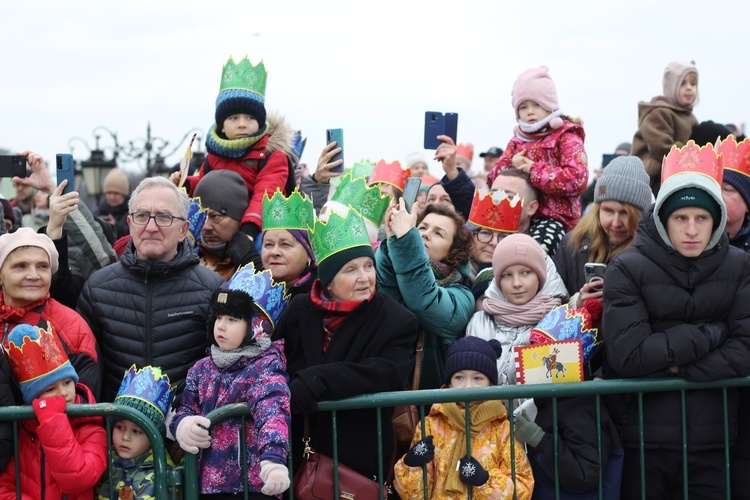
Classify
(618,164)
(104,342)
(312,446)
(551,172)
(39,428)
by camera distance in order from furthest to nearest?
1. (551,172)
2. (618,164)
3. (104,342)
4. (312,446)
5. (39,428)

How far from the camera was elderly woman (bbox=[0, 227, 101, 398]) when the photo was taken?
16.6 feet

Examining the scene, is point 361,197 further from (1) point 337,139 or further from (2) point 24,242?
(2) point 24,242

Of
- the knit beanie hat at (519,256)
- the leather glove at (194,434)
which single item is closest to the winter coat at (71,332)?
the leather glove at (194,434)

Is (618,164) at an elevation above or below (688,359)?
above

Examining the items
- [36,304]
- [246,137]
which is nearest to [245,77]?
[246,137]

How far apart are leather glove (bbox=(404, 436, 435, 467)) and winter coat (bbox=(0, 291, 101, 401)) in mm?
1550

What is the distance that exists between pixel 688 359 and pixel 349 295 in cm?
161

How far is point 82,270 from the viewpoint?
621 centimetres

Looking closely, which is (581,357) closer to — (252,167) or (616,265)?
(616,265)

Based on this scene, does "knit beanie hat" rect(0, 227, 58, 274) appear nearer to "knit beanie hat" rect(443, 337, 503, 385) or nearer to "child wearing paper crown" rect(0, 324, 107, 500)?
"child wearing paper crown" rect(0, 324, 107, 500)

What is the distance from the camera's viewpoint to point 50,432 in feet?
15.0

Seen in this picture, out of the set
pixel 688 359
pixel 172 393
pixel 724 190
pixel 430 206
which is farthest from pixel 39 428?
pixel 724 190

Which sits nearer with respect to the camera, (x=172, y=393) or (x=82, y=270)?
(x=172, y=393)

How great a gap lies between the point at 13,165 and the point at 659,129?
494 cm
